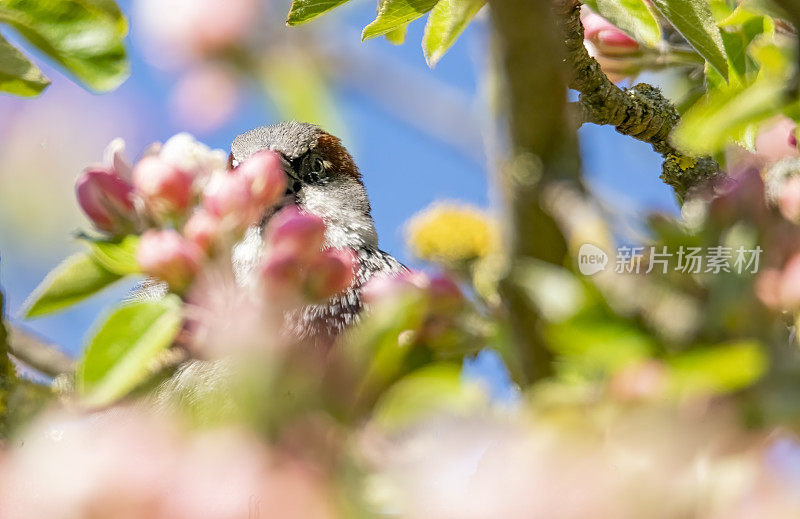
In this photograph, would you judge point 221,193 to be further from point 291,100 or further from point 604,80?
point 291,100

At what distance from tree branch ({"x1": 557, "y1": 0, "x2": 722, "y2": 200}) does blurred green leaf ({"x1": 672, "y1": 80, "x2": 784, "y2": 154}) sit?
65 cm

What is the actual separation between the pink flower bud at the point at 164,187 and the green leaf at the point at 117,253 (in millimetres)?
50

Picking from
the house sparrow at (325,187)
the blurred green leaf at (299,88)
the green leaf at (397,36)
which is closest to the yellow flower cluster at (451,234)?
the house sparrow at (325,187)

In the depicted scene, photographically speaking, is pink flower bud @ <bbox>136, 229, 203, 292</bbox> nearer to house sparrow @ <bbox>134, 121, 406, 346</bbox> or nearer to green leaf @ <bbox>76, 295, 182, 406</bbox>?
A: green leaf @ <bbox>76, 295, 182, 406</bbox>

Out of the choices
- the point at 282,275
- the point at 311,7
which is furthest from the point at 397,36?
the point at 282,275

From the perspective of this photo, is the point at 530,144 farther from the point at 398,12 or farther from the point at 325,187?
the point at 325,187

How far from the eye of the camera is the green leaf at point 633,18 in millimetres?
1343

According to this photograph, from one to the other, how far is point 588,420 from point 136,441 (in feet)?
1.38

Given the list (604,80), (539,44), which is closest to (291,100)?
(604,80)

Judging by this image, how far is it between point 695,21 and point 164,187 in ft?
2.51

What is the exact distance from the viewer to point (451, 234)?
2.74m

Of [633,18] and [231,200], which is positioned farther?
[633,18]

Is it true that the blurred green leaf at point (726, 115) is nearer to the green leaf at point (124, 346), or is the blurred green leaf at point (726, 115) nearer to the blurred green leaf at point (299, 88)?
the green leaf at point (124, 346)

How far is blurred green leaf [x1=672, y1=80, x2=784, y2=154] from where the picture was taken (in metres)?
1.01
